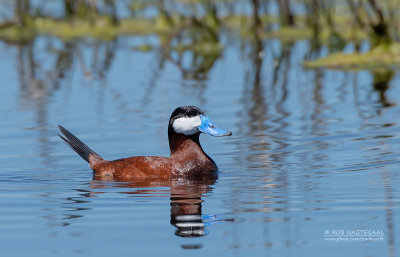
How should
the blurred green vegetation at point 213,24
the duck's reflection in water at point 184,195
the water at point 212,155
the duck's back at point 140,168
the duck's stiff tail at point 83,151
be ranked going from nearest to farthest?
the water at point 212,155
the duck's reflection in water at point 184,195
the duck's back at point 140,168
the duck's stiff tail at point 83,151
the blurred green vegetation at point 213,24

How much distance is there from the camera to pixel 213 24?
18.8 metres

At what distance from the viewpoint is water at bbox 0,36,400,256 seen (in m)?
6.19

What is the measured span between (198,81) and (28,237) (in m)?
8.62

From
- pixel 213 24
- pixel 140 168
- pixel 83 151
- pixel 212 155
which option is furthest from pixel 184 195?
pixel 213 24

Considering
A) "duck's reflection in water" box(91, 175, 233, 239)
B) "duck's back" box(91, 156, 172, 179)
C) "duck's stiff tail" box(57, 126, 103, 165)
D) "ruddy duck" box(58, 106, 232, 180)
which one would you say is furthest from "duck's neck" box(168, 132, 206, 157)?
"duck's stiff tail" box(57, 126, 103, 165)

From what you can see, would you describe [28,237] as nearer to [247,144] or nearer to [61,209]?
[61,209]

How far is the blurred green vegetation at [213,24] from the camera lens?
1656 cm

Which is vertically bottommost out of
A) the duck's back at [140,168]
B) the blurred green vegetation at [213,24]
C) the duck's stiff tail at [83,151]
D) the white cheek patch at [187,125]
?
the duck's back at [140,168]

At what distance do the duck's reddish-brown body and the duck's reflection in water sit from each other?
9 centimetres

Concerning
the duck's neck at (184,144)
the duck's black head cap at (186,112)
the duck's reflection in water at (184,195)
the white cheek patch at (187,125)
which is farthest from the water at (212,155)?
the duck's black head cap at (186,112)

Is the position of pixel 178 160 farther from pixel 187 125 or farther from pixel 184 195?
pixel 184 195

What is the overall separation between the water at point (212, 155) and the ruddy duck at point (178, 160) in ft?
0.60

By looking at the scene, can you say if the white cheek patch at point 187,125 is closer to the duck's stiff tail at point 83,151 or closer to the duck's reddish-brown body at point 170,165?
the duck's reddish-brown body at point 170,165

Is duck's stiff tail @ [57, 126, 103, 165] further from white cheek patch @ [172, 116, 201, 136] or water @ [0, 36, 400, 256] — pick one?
white cheek patch @ [172, 116, 201, 136]
